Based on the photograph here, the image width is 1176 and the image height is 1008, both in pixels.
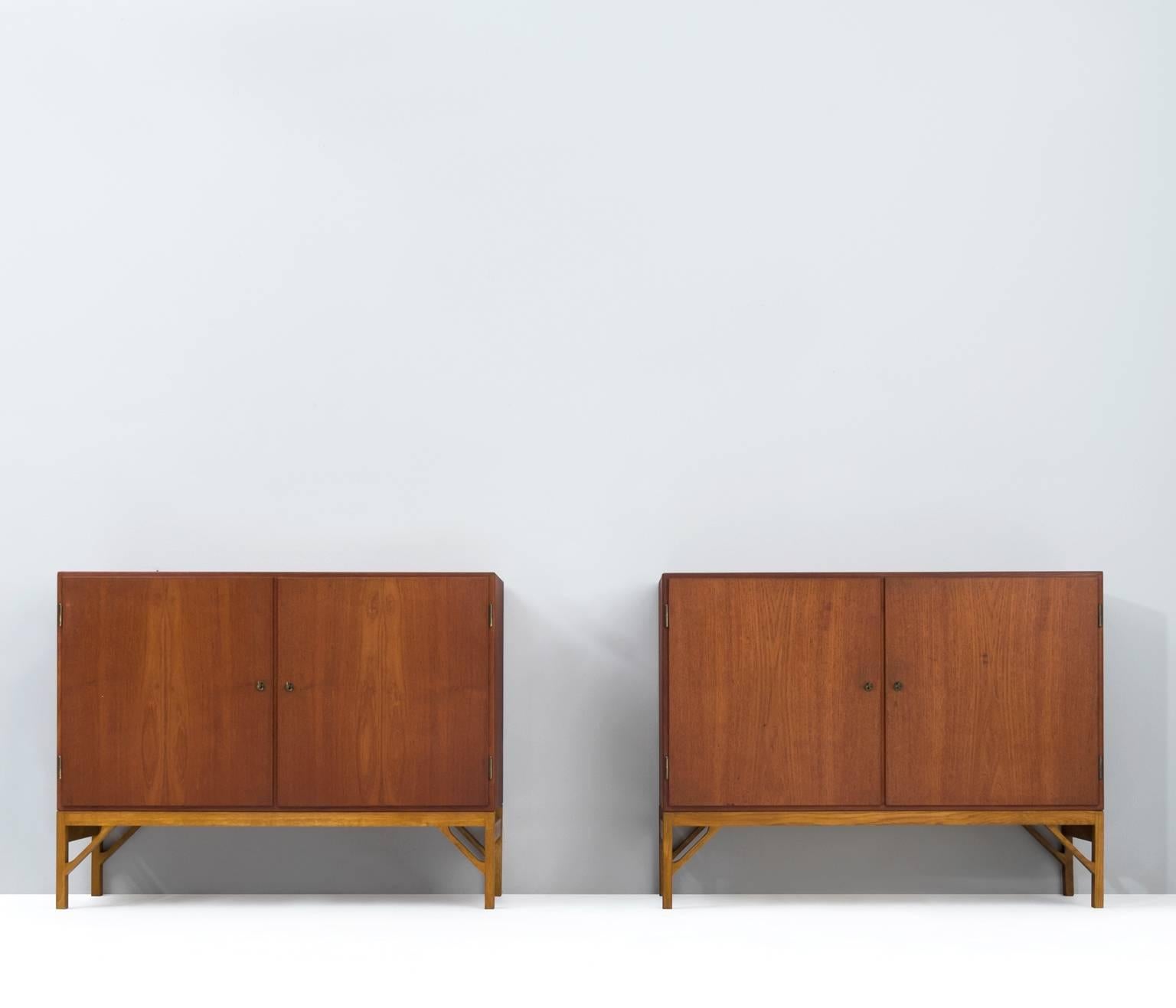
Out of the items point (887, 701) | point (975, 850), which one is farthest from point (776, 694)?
point (975, 850)

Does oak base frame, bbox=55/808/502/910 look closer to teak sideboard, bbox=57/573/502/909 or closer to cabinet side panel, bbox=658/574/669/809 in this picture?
teak sideboard, bbox=57/573/502/909

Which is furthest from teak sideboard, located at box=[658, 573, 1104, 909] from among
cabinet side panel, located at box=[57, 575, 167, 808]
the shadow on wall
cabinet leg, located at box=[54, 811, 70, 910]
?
cabinet leg, located at box=[54, 811, 70, 910]

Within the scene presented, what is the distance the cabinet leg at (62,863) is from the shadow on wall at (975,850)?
1.91 meters

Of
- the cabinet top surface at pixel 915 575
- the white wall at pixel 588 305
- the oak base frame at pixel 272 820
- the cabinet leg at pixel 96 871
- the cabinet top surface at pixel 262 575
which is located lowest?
the cabinet leg at pixel 96 871

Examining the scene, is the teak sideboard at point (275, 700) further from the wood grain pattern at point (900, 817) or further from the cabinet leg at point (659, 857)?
the wood grain pattern at point (900, 817)

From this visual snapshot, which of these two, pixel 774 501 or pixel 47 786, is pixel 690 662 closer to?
pixel 774 501

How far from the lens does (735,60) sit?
446cm

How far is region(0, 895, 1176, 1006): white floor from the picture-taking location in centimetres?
299

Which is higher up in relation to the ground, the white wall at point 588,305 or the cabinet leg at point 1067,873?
the white wall at point 588,305

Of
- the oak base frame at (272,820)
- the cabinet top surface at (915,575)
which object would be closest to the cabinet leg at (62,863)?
the oak base frame at (272,820)

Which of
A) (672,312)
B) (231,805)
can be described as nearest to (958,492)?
(672,312)

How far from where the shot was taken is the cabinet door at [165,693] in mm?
3822

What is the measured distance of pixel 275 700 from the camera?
3.83 m

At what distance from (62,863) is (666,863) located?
1.92 meters
